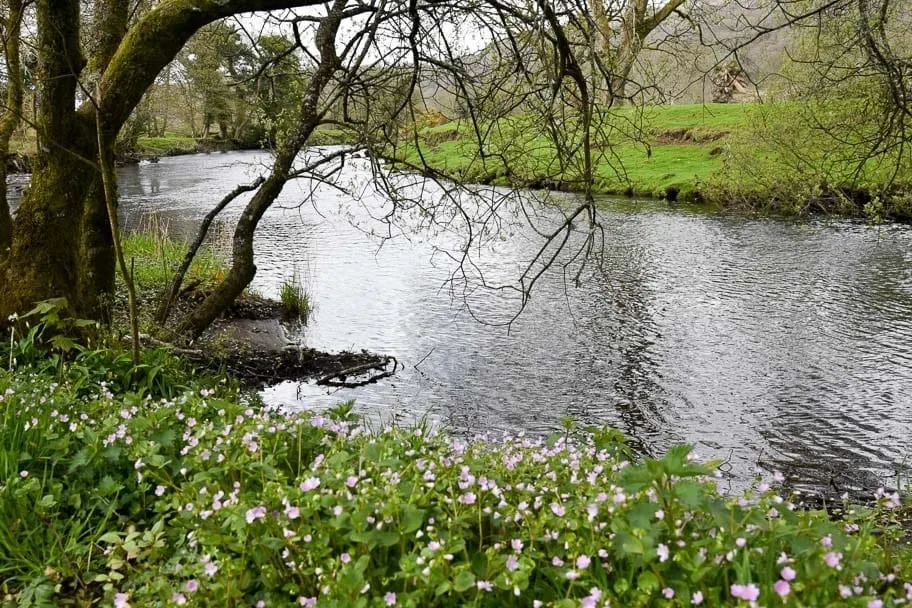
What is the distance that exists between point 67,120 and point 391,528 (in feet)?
16.8

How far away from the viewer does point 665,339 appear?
35.3 feet

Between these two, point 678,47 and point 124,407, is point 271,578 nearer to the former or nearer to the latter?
point 124,407

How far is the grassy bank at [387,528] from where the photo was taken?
73.8 inches

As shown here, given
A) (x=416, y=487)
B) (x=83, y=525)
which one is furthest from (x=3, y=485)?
(x=416, y=487)

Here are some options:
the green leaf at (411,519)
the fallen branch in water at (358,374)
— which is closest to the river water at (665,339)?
the fallen branch in water at (358,374)

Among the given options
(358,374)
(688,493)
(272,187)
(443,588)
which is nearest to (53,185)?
(272,187)

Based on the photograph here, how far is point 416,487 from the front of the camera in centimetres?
230

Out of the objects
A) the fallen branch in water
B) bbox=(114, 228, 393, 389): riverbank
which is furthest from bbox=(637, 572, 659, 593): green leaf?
the fallen branch in water

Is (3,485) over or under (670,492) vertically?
under

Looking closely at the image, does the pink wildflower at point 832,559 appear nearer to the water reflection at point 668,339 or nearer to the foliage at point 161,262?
the water reflection at point 668,339

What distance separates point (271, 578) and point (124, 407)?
5.86 ft

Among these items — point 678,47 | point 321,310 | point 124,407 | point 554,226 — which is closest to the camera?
point 124,407

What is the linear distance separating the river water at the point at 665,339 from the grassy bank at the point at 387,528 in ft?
14.8

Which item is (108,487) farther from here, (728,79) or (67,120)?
(728,79)
